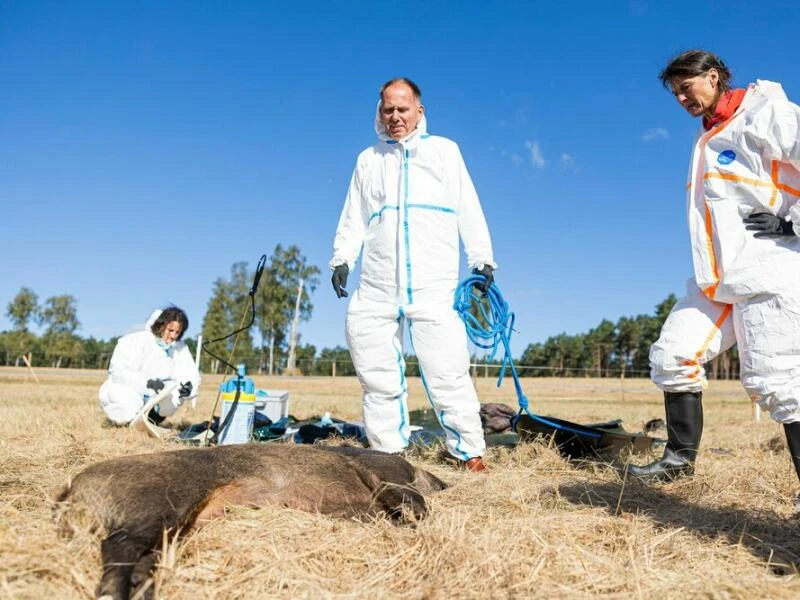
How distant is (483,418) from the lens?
23.9 ft

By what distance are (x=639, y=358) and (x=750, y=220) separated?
86.5 metres

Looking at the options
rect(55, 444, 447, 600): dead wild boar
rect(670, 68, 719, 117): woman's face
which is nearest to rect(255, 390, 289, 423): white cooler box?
rect(55, 444, 447, 600): dead wild boar

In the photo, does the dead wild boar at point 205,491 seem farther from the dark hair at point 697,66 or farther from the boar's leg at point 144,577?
the dark hair at point 697,66

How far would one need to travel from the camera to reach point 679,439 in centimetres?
407

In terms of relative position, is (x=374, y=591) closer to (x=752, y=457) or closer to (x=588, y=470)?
(x=588, y=470)

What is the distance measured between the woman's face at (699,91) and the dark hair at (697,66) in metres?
0.03

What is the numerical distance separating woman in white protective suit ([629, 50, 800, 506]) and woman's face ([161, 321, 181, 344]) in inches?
218

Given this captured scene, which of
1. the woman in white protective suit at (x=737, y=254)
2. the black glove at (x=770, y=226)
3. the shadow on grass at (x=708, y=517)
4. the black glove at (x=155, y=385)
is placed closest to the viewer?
the shadow on grass at (x=708, y=517)

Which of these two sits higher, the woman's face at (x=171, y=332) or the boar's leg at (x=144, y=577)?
the woman's face at (x=171, y=332)

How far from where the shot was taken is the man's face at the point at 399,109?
16.5 ft

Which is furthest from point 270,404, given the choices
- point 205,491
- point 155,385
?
point 205,491

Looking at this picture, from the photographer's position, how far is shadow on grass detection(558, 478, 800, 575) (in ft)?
8.68

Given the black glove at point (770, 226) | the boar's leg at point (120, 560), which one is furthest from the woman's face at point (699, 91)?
the boar's leg at point (120, 560)

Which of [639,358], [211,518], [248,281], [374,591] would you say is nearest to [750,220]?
[374,591]
